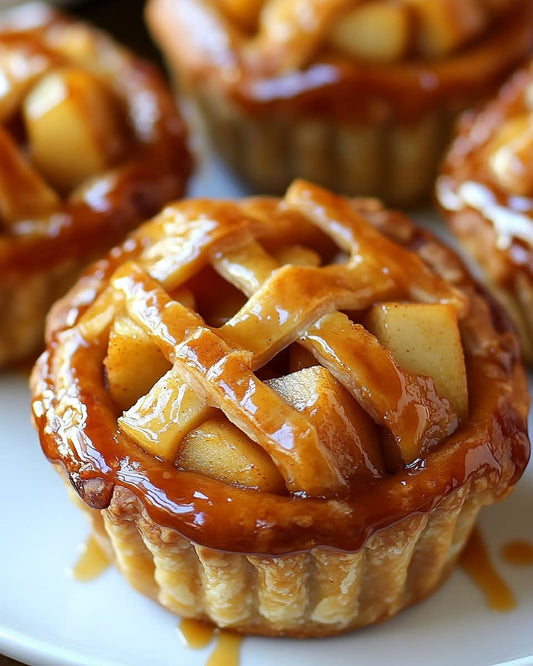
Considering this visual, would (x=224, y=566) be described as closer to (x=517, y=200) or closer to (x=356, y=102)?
(x=517, y=200)

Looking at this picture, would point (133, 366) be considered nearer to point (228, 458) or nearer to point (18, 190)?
point (228, 458)

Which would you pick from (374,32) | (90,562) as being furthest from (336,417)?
(374,32)

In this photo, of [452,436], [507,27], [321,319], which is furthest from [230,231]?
[507,27]

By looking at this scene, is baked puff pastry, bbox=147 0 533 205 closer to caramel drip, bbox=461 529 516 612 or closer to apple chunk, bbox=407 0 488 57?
apple chunk, bbox=407 0 488 57

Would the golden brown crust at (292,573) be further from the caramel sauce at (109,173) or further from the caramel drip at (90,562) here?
the caramel sauce at (109,173)

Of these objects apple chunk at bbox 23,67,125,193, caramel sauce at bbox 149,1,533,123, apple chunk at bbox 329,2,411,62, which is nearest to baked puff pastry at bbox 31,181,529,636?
apple chunk at bbox 23,67,125,193

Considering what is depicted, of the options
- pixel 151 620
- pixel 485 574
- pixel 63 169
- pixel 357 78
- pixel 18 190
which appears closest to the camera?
pixel 151 620

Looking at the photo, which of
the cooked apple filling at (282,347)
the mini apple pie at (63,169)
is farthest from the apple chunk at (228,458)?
the mini apple pie at (63,169)

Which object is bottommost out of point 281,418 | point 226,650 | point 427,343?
point 226,650

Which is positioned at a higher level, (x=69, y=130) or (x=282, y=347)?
(x=69, y=130)
